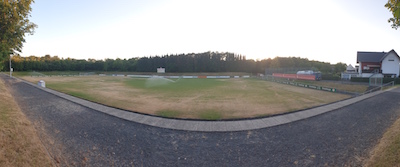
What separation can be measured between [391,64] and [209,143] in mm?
49549

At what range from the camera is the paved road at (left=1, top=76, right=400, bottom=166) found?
16.6 feet

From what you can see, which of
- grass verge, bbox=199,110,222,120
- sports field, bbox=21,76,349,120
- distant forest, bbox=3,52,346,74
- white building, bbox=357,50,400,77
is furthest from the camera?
distant forest, bbox=3,52,346,74

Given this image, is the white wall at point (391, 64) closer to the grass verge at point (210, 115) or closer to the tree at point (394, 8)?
the tree at point (394, 8)

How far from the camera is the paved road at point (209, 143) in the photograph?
5.05m

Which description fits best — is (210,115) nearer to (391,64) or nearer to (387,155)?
(387,155)

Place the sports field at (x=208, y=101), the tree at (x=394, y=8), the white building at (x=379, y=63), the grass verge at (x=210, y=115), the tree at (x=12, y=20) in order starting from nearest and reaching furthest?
the tree at (x=394, y=8) → the grass verge at (x=210, y=115) → the sports field at (x=208, y=101) → the tree at (x=12, y=20) → the white building at (x=379, y=63)

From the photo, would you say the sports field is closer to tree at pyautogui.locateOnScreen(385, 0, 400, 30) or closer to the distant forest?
tree at pyautogui.locateOnScreen(385, 0, 400, 30)

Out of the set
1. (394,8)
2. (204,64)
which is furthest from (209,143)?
(204,64)

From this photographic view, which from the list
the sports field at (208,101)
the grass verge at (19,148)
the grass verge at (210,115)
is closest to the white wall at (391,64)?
the sports field at (208,101)

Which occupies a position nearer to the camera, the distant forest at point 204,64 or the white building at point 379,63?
the white building at point 379,63

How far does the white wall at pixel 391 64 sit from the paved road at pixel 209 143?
3956cm

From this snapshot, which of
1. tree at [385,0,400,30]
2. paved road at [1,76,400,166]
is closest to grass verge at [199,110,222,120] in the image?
paved road at [1,76,400,166]

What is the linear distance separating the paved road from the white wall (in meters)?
39.6

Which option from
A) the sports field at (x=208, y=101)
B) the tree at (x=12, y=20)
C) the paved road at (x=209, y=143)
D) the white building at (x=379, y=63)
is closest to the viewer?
the paved road at (x=209, y=143)
